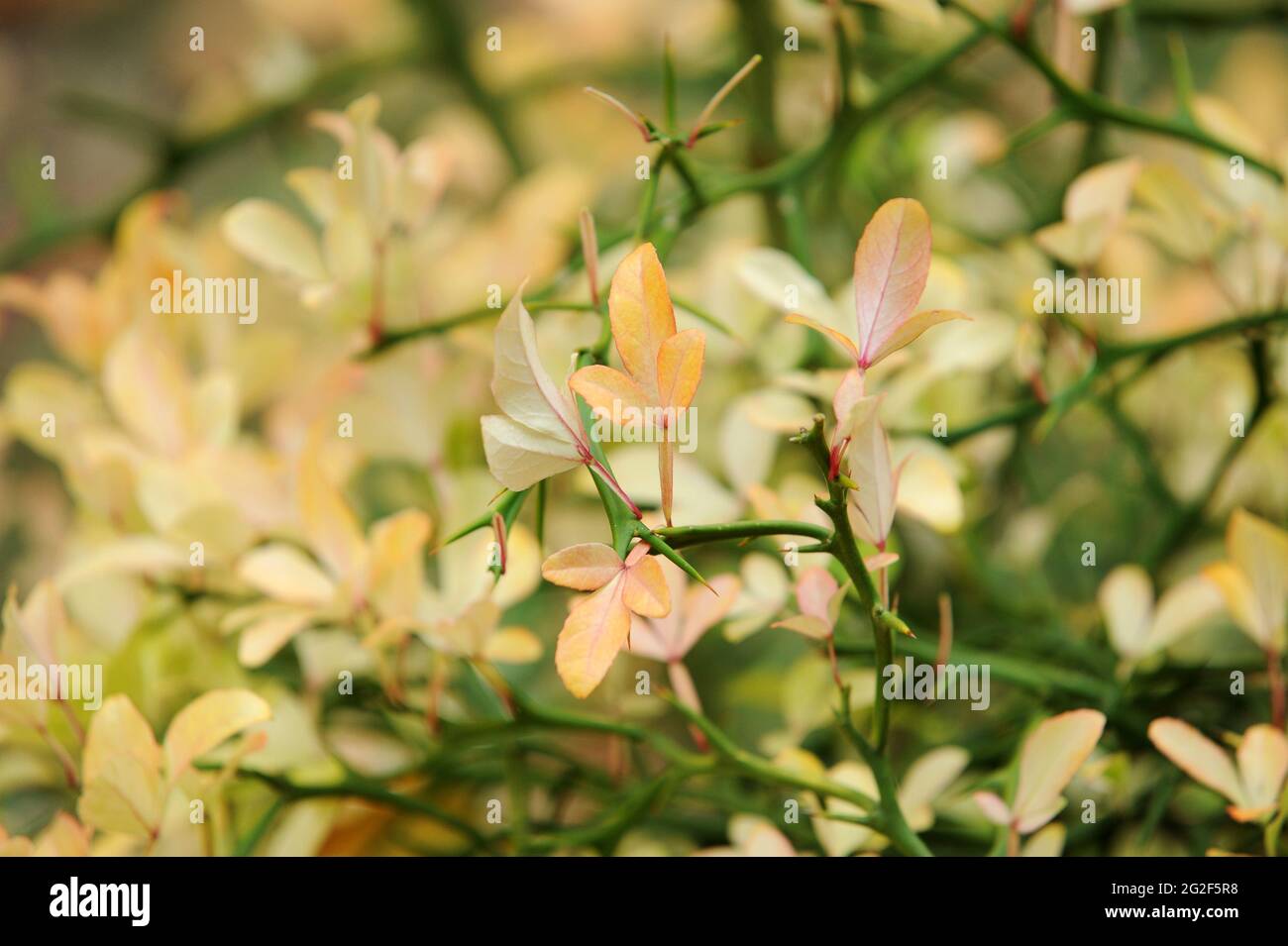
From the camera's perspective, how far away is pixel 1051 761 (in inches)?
8.7

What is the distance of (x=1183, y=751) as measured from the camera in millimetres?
234

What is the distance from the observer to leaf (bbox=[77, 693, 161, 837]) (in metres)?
0.23

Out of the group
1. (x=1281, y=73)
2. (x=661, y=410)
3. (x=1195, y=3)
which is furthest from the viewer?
(x=1281, y=73)

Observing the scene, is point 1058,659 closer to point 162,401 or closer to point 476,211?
point 162,401

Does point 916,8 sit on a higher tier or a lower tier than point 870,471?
higher

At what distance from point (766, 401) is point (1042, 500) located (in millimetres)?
157

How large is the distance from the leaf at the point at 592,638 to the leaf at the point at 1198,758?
0.44 feet

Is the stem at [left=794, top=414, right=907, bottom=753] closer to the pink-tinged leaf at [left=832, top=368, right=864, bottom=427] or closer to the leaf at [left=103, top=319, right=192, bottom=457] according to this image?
the pink-tinged leaf at [left=832, top=368, right=864, bottom=427]

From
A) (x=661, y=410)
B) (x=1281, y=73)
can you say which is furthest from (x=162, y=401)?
(x=1281, y=73)

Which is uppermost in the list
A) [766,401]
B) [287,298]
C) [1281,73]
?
[1281,73]

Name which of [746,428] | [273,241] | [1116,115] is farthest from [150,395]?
[1116,115]

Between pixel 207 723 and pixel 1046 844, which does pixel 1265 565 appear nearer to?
pixel 1046 844

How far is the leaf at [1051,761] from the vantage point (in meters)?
0.22

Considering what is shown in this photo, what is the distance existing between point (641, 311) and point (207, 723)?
5.2 inches
